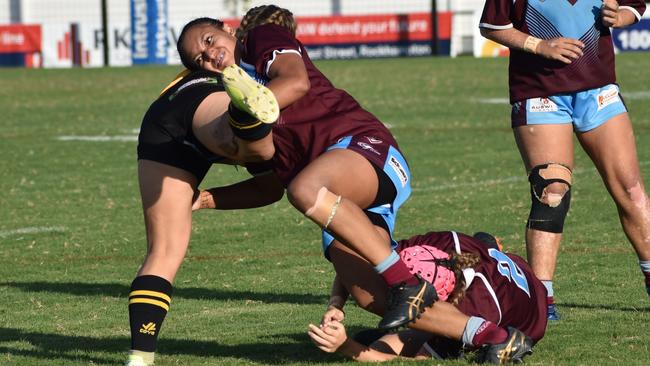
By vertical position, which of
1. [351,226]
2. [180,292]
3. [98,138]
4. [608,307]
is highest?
[351,226]

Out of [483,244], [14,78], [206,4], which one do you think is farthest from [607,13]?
[206,4]

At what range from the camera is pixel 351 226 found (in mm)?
5609

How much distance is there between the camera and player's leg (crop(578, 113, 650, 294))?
7113mm

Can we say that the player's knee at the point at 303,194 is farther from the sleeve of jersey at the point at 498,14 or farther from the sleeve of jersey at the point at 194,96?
the sleeve of jersey at the point at 498,14

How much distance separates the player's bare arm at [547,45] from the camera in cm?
707

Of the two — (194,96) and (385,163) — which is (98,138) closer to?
(194,96)

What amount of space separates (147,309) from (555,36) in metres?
2.69

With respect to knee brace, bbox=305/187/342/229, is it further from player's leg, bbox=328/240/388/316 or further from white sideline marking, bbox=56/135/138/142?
white sideline marking, bbox=56/135/138/142

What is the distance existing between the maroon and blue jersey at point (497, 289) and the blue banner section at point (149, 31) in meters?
32.0

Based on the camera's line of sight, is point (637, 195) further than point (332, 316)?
Yes

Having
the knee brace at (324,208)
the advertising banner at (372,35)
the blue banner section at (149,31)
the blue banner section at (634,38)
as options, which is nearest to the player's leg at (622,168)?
the knee brace at (324,208)

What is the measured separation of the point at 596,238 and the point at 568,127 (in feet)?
8.96

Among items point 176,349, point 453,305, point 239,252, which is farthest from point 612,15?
point 239,252

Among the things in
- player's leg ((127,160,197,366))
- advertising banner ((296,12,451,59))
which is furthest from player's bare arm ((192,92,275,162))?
advertising banner ((296,12,451,59))
